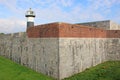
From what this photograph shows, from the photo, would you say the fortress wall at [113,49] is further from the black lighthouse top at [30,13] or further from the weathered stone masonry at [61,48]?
the black lighthouse top at [30,13]

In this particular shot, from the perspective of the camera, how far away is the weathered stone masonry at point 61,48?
43.4 ft

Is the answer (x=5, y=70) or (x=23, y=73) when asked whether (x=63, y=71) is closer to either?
(x=23, y=73)

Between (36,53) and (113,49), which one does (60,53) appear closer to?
(36,53)

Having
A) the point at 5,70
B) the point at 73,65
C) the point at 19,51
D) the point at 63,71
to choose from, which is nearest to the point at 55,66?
the point at 63,71

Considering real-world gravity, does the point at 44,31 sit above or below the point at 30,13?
below

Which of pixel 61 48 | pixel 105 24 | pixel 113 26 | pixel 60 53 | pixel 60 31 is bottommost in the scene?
pixel 60 53

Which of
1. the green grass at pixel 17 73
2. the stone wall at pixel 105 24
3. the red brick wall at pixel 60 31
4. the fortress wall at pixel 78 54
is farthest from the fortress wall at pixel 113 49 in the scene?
the green grass at pixel 17 73

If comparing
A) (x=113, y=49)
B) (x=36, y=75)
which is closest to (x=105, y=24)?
(x=113, y=49)

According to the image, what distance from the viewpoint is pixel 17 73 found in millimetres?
14773

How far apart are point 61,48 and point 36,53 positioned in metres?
3.11

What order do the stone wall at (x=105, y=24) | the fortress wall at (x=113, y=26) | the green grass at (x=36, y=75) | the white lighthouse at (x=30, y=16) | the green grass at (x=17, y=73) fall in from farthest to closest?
the fortress wall at (x=113, y=26) < the stone wall at (x=105, y=24) < the white lighthouse at (x=30, y=16) < the green grass at (x=17, y=73) < the green grass at (x=36, y=75)

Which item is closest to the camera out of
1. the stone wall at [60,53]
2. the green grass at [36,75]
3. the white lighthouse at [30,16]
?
the stone wall at [60,53]

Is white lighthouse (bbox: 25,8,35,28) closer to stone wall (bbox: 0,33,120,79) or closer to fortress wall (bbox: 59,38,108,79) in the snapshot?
stone wall (bbox: 0,33,120,79)

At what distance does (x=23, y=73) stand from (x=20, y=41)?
4.24 metres
